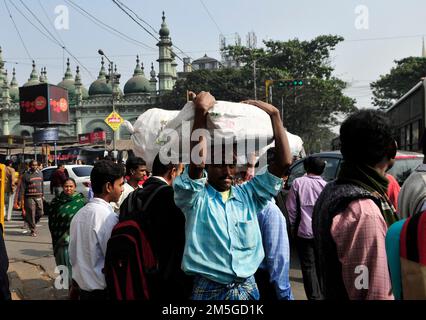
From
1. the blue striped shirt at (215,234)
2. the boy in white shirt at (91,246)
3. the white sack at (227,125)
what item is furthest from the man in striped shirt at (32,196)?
the blue striped shirt at (215,234)

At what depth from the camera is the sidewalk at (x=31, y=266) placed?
5605 millimetres

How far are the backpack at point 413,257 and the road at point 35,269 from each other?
153 inches

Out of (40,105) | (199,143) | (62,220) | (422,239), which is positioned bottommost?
(62,220)

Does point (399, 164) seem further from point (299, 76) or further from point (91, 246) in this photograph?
point (299, 76)

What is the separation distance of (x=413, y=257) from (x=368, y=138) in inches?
25.8

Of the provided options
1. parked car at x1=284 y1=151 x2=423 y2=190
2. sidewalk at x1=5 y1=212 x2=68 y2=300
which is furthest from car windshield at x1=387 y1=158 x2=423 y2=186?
sidewalk at x1=5 y1=212 x2=68 y2=300

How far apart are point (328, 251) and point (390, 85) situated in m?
44.8

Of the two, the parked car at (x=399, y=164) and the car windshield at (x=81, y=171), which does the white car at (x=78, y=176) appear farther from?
the parked car at (x=399, y=164)

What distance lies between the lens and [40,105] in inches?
931

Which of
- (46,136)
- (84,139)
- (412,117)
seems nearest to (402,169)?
(412,117)

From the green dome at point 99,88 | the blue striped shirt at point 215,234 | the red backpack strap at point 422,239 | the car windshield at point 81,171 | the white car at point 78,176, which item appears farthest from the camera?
the green dome at point 99,88

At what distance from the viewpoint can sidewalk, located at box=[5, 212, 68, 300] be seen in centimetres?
561
